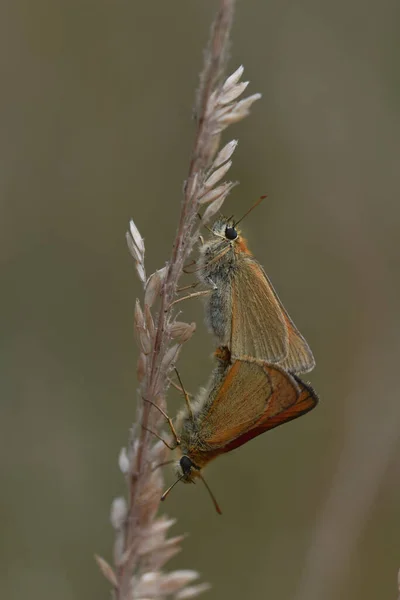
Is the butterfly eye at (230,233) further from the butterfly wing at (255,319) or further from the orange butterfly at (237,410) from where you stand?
the orange butterfly at (237,410)

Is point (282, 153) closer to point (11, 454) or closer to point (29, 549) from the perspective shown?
point (11, 454)

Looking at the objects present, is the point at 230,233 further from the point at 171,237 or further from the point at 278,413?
the point at 171,237

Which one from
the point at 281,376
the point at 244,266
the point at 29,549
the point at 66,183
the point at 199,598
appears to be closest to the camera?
the point at 281,376

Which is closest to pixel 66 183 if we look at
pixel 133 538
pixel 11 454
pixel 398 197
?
pixel 11 454

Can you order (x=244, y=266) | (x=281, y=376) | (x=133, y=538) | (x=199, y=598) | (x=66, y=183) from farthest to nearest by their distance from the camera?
(x=66, y=183) → (x=199, y=598) → (x=244, y=266) → (x=281, y=376) → (x=133, y=538)

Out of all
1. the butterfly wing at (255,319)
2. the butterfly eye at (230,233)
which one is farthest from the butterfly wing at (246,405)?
the butterfly eye at (230,233)

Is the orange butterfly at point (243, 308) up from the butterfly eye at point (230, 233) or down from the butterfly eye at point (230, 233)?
down

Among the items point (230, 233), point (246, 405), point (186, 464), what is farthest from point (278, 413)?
point (230, 233)

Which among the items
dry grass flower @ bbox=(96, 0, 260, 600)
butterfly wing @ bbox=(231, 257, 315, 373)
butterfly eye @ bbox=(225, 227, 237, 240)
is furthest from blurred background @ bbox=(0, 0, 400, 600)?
dry grass flower @ bbox=(96, 0, 260, 600)
